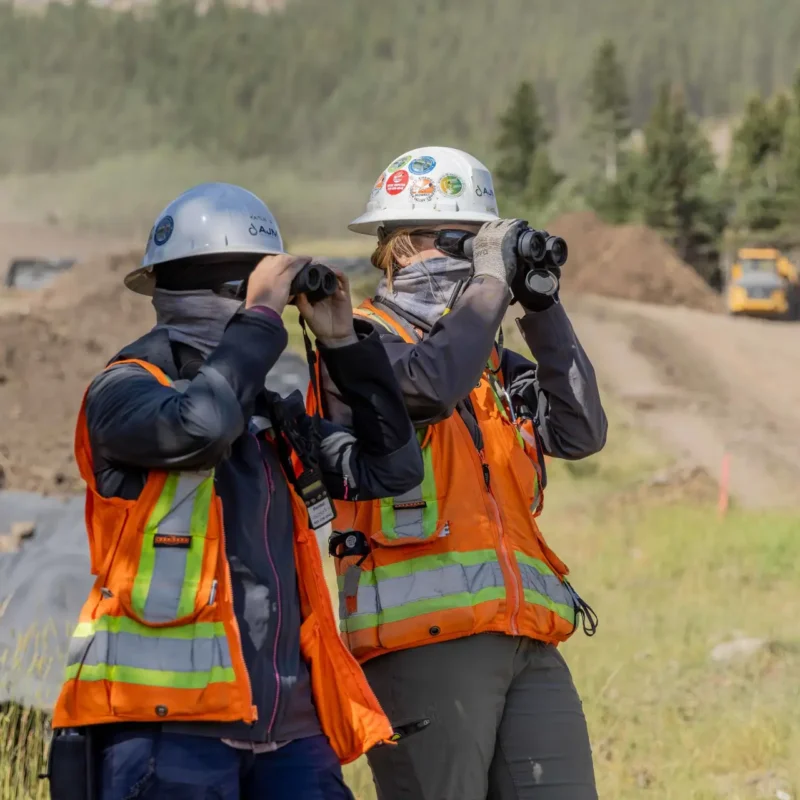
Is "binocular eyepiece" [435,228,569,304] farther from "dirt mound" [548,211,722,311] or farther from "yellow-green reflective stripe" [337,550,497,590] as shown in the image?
"dirt mound" [548,211,722,311]

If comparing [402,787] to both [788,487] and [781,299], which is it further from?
[781,299]

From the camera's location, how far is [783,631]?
27.0ft

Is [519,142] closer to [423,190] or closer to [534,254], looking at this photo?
[423,190]

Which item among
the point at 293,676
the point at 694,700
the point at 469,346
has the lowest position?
the point at 694,700

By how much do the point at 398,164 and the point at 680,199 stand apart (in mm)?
45777

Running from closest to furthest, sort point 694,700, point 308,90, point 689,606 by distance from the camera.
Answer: point 694,700 < point 689,606 < point 308,90

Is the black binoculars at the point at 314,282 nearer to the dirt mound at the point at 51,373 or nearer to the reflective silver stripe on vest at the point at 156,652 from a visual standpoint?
the reflective silver stripe on vest at the point at 156,652

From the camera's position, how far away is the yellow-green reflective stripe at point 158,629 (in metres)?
2.38

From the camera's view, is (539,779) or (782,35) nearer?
(539,779)

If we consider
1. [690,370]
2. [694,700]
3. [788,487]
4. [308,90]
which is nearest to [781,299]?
[690,370]

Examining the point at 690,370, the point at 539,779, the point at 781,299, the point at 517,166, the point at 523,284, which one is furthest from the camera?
the point at 517,166

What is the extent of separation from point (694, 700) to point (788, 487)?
886 centimetres

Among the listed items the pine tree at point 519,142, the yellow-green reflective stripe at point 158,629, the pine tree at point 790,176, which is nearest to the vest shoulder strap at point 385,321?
the yellow-green reflective stripe at point 158,629

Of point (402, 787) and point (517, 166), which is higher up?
point (402, 787)
